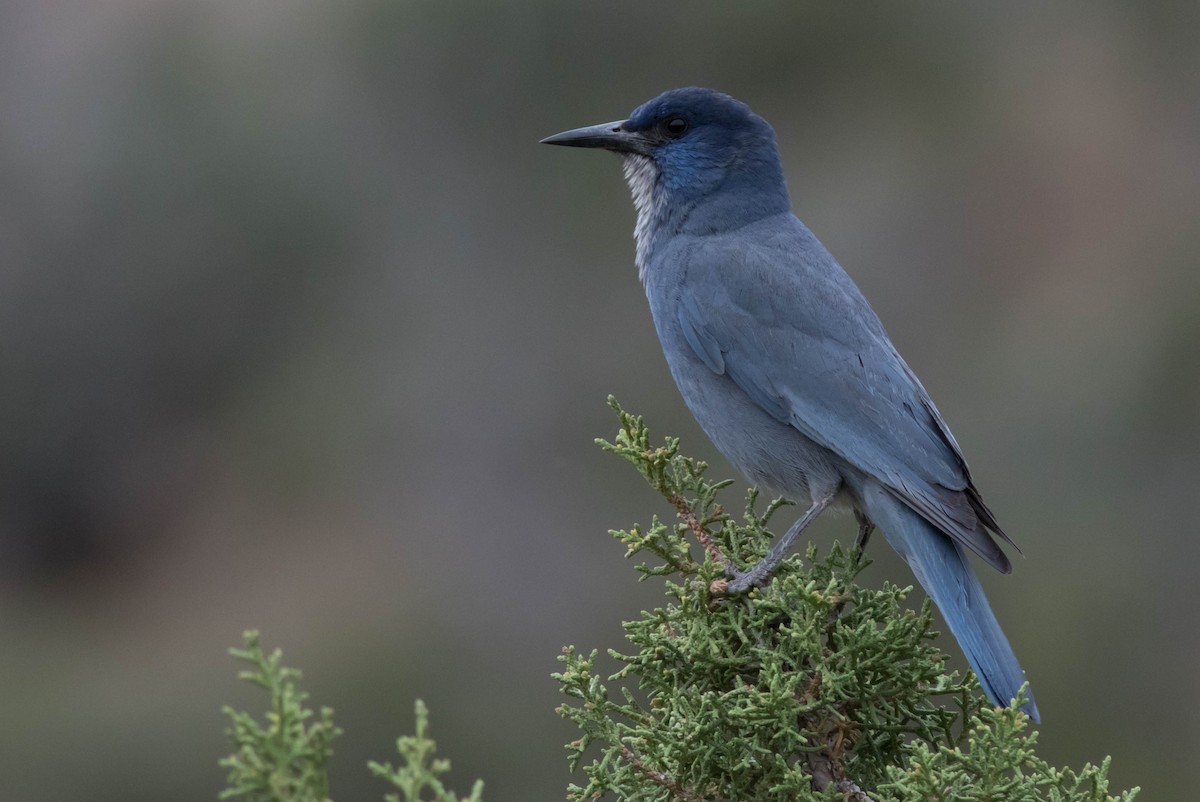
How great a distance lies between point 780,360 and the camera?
4312 mm

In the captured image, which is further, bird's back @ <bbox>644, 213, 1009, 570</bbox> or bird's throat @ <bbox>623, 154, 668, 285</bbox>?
bird's throat @ <bbox>623, 154, 668, 285</bbox>

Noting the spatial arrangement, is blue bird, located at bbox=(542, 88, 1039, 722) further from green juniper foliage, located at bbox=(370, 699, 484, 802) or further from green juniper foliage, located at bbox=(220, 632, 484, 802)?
green juniper foliage, located at bbox=(220, 632, 484, 802)

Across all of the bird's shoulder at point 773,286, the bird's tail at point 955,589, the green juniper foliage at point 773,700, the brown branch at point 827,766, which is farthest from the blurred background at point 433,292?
the brown branch at point 827,766

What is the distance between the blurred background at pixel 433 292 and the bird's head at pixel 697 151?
15.5 feet

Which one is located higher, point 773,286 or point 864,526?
point 773,286

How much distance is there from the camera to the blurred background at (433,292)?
1009 centimetres

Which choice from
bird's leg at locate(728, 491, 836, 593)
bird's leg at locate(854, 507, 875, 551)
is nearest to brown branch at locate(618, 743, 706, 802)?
bird's leg at locate(728, 491, 836, 593)

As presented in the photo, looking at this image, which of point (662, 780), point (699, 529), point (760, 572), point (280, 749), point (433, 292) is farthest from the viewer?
point (433, 292)

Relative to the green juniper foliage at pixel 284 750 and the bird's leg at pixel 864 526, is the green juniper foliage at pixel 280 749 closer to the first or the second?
the green juniper foliage at pixel 284 750

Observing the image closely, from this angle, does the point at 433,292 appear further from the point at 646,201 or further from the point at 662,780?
the point at 662,780

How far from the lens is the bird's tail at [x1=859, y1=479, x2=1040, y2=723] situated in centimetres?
337

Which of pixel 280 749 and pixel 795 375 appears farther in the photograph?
pixel 795 375

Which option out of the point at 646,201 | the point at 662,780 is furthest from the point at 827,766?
the point at 646,201

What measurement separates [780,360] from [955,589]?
3.39ft
